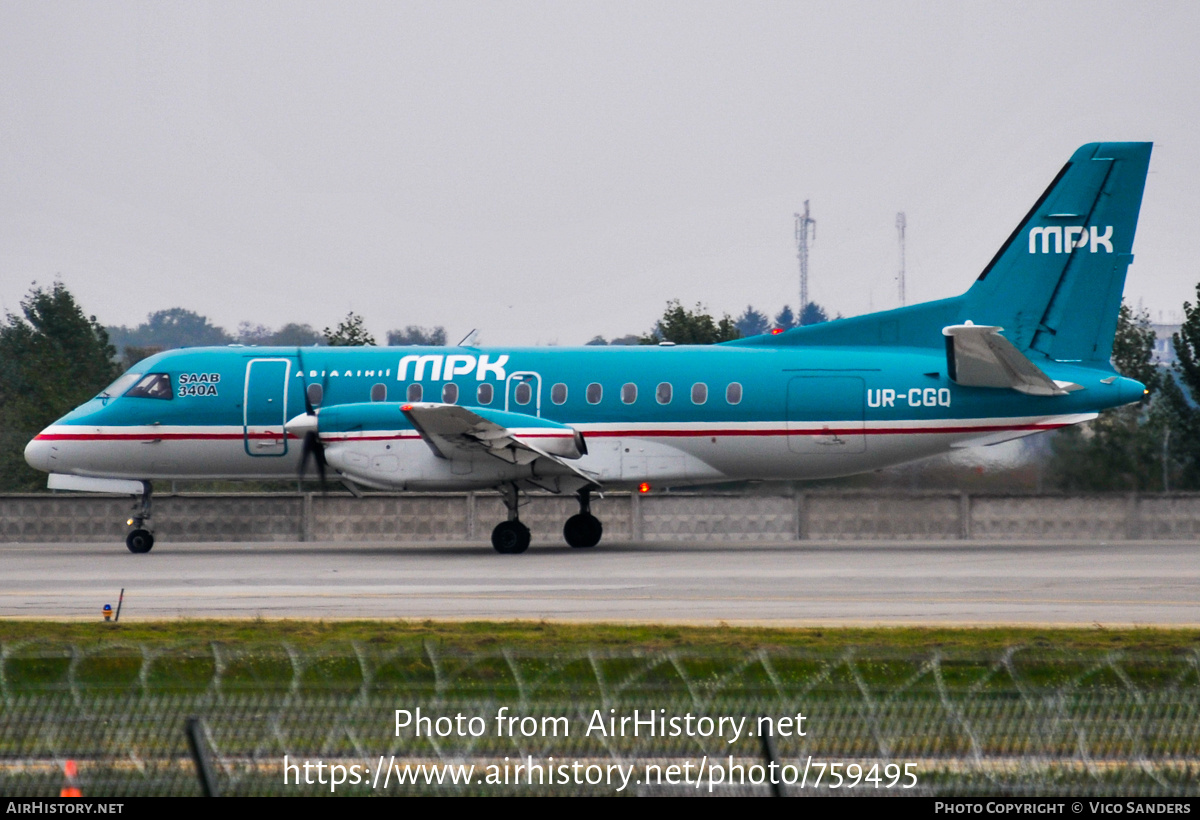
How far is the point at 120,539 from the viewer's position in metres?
37.5

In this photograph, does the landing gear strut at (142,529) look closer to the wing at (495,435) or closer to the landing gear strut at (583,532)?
the wing at (495,435)

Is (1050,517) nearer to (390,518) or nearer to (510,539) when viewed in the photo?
(510,539)

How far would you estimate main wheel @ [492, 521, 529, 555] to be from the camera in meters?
30.5

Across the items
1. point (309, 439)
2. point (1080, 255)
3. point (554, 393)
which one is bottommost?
point (309, 439)

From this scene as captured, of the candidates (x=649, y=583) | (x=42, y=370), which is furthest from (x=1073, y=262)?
(x=42, y=370)

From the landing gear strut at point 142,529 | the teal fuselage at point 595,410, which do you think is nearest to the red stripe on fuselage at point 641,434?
the teal fuselage at point 595,410

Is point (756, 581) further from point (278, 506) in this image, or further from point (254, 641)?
point (278, 506)

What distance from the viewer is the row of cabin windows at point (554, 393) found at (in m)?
31.0

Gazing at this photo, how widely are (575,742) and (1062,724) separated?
326 cm

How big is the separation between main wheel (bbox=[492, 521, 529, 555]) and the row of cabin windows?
2.92m

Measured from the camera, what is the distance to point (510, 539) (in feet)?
100

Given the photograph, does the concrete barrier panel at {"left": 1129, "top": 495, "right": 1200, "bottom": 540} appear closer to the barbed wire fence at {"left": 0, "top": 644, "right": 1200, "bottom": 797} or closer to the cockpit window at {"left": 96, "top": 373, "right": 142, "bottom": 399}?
the cockpit window at {"left": 96, "top": 373, "right": 142, "bottom": 399}
